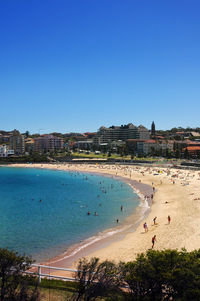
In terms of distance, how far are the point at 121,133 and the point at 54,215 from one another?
13366 cm

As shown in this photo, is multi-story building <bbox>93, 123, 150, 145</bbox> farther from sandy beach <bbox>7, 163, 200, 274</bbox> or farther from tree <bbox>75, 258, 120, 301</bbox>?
tree <bbox>75, 258, 120, 301</bbox>

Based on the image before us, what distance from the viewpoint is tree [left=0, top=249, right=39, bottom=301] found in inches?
334

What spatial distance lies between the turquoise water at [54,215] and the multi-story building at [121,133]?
104 meters

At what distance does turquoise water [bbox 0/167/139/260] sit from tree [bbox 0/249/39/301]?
10.9m

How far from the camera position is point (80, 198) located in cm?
4425

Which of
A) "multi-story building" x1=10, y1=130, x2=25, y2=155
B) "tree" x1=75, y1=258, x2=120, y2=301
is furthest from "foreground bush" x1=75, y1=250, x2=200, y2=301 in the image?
"multi-story building" x1=10, y1=130, x2=25, y2=155

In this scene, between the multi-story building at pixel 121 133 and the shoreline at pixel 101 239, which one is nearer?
the shoreline at pixel 101 239

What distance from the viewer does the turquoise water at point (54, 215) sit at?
22.5m

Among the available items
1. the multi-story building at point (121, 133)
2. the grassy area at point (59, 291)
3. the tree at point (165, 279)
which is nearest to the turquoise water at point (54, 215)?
the grassy area at point (59, 291)

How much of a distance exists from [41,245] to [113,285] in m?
14.3

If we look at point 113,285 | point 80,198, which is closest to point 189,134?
point 80,198

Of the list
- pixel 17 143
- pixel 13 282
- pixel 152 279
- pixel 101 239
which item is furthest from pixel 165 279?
pixel 17 143

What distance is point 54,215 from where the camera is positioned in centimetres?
3269

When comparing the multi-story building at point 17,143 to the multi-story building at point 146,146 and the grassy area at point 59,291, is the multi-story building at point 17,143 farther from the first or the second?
the grassy area at point 59,291
